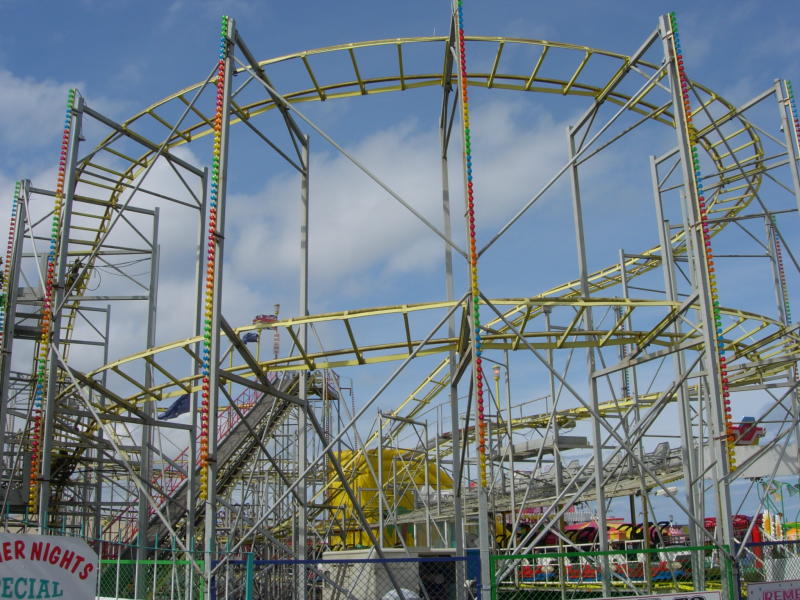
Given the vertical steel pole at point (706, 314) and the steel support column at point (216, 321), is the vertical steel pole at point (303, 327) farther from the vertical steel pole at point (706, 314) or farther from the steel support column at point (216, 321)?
the vertical steel pole at point (706, 314)

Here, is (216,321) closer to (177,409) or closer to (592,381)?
(592,381)

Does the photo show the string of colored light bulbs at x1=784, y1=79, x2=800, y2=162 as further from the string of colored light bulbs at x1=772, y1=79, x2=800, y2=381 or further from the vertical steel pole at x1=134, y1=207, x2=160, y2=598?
the vertical steel pole at x1=134, y1=207, x2=160, y2=598

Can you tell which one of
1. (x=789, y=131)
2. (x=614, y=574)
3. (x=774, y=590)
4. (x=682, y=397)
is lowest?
(x=614, y=574)

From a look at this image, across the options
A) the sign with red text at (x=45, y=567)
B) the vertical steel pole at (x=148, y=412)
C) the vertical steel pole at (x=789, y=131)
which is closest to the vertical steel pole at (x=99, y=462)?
the vertical steel pole at (x=148, y=412)

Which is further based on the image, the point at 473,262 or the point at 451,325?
the point at 451,325

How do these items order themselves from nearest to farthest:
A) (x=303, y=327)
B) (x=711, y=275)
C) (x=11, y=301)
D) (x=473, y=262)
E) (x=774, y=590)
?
(x=774, y=590) < (x=473, y=262) < (x=711, y=275) < (x=303, y=327) < (x=11, y=301)

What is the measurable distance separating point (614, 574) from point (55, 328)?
10455 mm

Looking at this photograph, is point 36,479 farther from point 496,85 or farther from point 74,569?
point 496,85

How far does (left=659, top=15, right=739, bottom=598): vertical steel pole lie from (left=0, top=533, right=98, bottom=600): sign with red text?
22.9 feet

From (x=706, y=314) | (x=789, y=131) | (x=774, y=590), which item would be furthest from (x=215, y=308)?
(x=789, y=131)

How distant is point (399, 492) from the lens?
95.1 feet

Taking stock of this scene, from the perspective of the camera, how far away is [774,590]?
8.69 meters

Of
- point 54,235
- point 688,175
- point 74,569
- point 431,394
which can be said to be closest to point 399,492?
point 431,394

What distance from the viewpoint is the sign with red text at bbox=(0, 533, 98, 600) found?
675 centimetres
